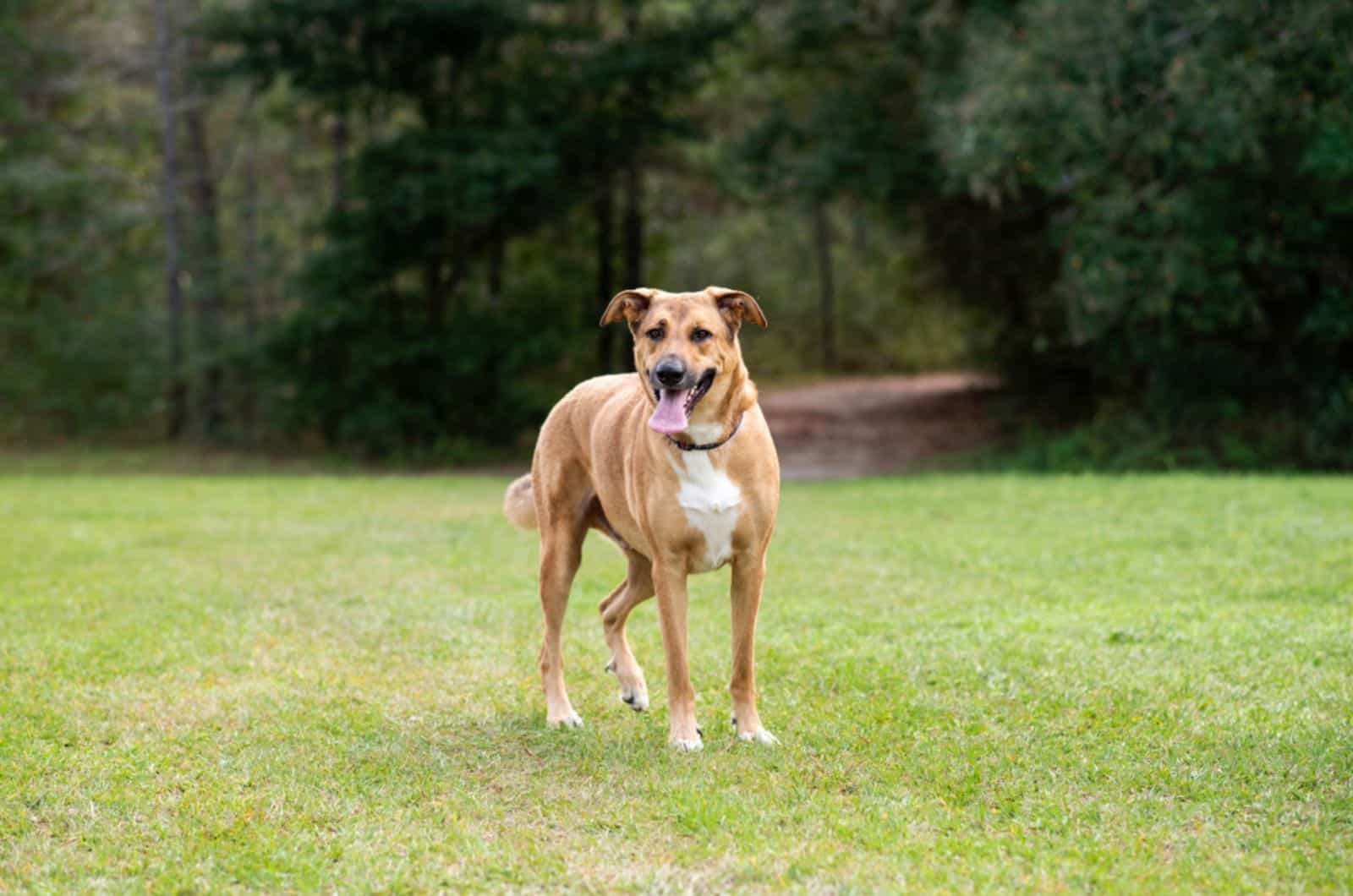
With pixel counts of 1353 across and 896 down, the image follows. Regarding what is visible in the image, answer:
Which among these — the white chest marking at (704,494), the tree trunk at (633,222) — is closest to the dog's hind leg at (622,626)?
the white chest marking at (704,494)

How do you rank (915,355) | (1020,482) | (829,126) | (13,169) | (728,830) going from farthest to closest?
(915,355)
(13,169)
(829,126)
(1020,482)
(728,830)

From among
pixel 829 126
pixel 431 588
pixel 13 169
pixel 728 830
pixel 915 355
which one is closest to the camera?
pixel 728 830

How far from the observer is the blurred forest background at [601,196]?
1667 cm

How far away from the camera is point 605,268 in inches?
1007

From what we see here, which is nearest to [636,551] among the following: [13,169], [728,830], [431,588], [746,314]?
[746,314]

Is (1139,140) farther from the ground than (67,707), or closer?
farther from the ground

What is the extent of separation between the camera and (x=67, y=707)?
6.35m

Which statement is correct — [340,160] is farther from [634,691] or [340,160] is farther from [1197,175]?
[634,691]

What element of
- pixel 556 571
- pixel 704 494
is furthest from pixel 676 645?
pixel 556 571

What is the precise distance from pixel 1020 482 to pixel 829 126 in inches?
329

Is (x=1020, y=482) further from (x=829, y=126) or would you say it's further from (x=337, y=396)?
(x=337, y=396)

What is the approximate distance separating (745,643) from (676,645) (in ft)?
0.98

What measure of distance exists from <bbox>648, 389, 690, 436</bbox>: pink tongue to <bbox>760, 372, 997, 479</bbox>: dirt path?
14343 mm

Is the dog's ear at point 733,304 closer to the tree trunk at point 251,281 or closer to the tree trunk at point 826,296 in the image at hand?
the tree trunk at point 251,281
